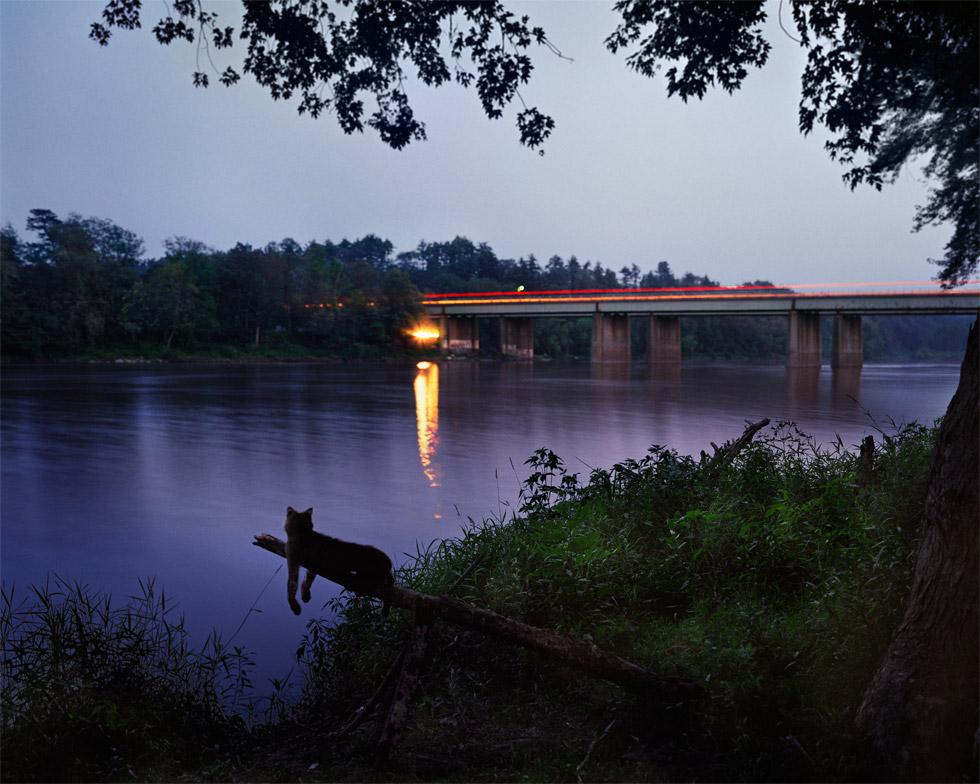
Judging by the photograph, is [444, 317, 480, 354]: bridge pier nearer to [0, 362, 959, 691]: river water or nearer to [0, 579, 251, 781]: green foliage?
[0, 362, 959, 691]: river water

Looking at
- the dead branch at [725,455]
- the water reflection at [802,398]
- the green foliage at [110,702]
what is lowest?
the water reflection at [802,398]

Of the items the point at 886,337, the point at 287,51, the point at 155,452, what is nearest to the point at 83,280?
the point at 155,452

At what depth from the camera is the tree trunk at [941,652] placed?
15.1 feet

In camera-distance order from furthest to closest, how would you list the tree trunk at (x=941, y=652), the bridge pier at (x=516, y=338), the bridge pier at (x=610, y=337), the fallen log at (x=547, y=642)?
the bridge pier at (x=516, y=338) < the bridge pier at (x=610, y=337) < the fallen log at (x=547, y=642) < the tree trunk at (x=941, y=652)

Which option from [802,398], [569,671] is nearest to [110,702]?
[569,671]

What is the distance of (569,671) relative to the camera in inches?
246

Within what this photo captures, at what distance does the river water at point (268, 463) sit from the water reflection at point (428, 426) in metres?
0.09

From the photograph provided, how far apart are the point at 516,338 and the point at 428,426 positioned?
96.0 m

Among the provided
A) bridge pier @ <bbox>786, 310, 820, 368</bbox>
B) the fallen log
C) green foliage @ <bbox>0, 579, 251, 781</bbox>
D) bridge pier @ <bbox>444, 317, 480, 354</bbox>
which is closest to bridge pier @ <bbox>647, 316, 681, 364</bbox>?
bridge pier @ <bbox>786, 310, 820, 368</bbox>

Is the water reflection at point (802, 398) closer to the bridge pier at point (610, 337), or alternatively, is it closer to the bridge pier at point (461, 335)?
the bridge pier at point (610, 337)

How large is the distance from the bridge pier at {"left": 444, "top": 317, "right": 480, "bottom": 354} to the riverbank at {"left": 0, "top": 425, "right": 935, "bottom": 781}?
110 m

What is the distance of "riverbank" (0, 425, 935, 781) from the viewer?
526 centimetres

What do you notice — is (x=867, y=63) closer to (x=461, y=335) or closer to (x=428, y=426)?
(x=428, y=426)

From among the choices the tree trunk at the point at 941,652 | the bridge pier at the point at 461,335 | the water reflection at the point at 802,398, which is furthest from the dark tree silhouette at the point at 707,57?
the bridge pier at the point at 461,335
